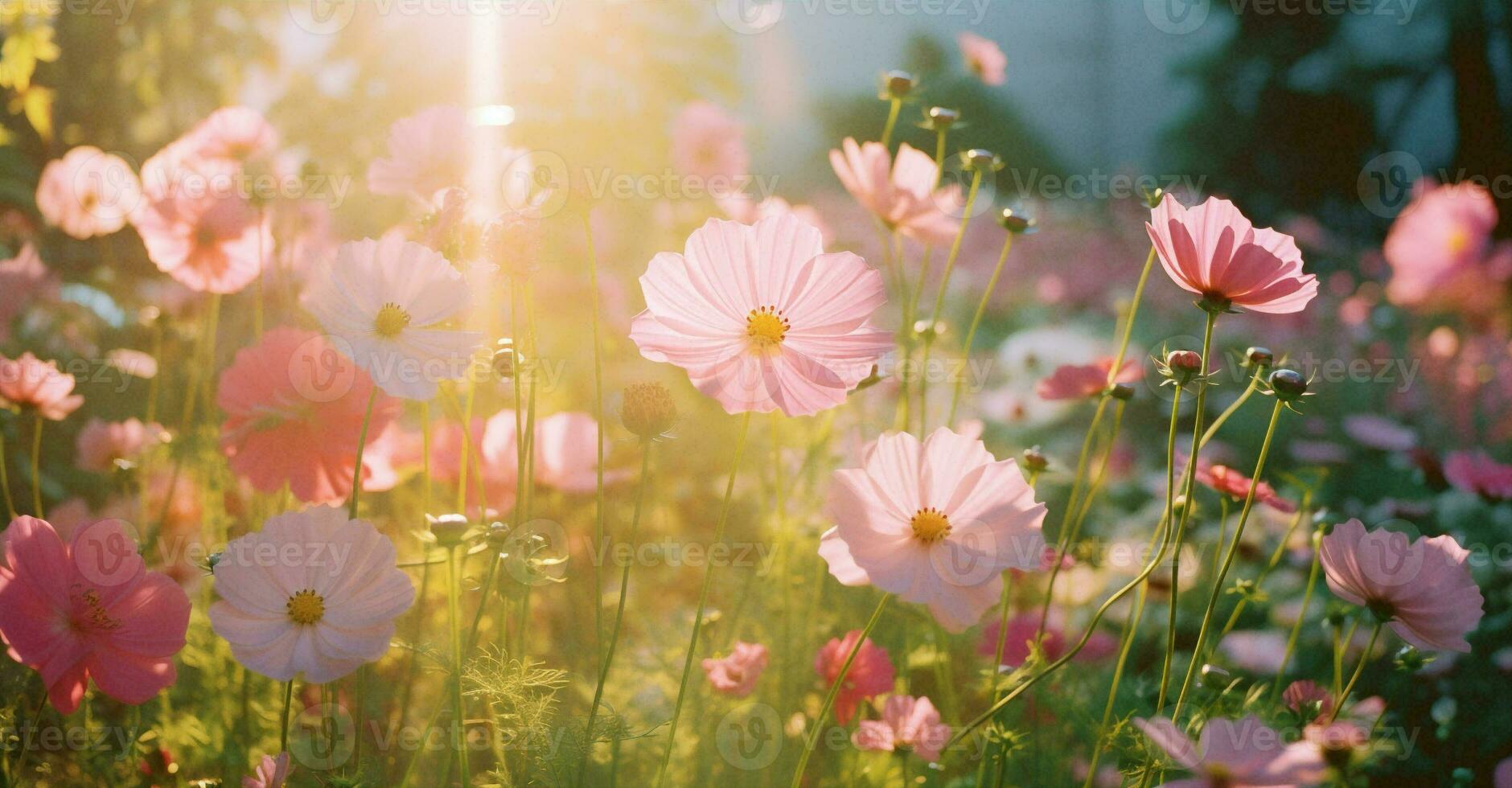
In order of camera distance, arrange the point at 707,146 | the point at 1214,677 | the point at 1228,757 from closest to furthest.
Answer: the point at 1228,757, the point at 1214,677, the point at 707,146

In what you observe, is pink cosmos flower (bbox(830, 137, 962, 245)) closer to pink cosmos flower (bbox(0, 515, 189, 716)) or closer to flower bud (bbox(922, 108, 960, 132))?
flower bud (bbox(922, 108, 960, 132))

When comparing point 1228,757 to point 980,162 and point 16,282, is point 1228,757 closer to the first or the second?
point 980,162

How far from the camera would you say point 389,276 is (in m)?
0.70

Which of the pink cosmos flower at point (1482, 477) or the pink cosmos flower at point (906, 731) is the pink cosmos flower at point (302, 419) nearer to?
the pink cosmos flower at point (906, 731)

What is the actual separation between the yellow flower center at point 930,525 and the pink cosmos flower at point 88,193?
42.7 inches

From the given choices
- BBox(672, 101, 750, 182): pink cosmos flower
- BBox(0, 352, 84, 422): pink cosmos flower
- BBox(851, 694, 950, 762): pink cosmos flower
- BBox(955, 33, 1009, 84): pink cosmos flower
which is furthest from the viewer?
BBox(672, 101, 750, 182): pink cosmos flower

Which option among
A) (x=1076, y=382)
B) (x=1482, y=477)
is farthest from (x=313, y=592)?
(x=1482, y=477)

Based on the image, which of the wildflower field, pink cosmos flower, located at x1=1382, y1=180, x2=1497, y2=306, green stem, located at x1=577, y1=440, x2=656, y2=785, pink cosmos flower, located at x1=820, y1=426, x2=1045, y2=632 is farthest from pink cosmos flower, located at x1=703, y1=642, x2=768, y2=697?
pink cosmos flower, located at x1=1382, y1=180, x2=1497, y2=306

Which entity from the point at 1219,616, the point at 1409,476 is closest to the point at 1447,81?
the point at 1409,476

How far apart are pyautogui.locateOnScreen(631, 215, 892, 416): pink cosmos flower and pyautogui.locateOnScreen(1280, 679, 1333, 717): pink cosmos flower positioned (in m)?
0.45

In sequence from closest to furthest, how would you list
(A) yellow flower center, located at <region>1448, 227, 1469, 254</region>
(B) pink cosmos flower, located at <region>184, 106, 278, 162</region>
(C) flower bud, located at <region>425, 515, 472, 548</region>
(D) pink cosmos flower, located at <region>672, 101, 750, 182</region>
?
1. (C) flower bud, located at <region>425, 515, 472, 548</region>
2. (B) pink cosmos flower, located at <region>184, 106, 278, 162</region>
3. (D) pink cosmos flower, located at <region>672, 101, 750, 182</region>
4. (A) yellow flower center, located at <region>1448, 227, 1469, 254</region>

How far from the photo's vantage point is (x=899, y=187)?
0.95 metres

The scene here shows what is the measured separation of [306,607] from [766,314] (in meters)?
0.35

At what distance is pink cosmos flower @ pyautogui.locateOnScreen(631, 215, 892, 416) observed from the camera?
67 cm
